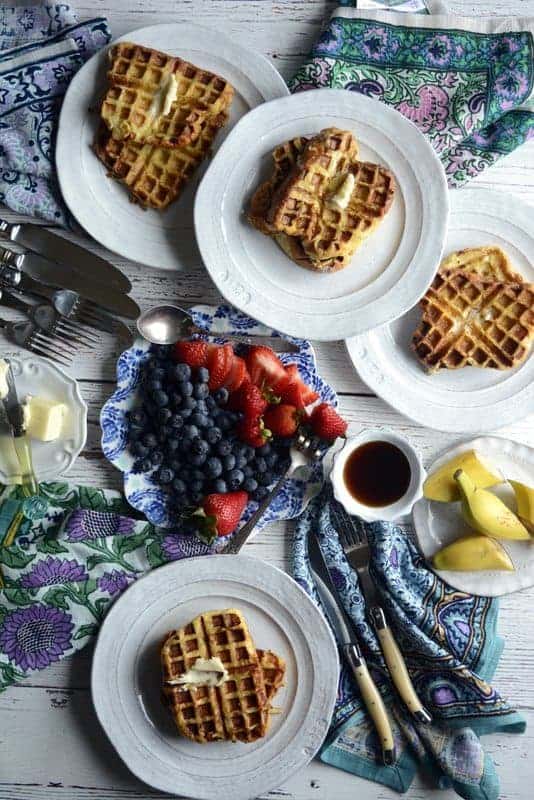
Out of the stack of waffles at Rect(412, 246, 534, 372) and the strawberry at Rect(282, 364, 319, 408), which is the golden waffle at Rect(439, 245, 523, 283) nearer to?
the stack of waffles at Rect(412, 246, 534, 372)

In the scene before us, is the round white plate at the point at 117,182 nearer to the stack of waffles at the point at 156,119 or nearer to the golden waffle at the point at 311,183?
the stack of waffles at the point at 156,119

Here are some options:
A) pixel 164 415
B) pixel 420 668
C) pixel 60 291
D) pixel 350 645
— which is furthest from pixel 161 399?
pixel 420 668

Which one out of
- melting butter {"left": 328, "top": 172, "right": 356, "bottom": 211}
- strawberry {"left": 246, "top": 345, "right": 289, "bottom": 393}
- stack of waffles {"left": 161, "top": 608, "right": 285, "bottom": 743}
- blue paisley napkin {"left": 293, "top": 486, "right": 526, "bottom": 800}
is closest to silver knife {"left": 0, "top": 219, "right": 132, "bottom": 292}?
strawberry {"left": 246, "top": 345, "right": 289, "bottom": 393}

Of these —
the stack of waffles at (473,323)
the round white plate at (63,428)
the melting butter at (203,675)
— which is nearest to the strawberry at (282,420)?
the stack of waffles at (473,323)

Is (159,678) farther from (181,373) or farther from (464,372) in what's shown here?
(464,372)

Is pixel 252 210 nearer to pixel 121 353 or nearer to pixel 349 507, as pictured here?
pixel 121 353
